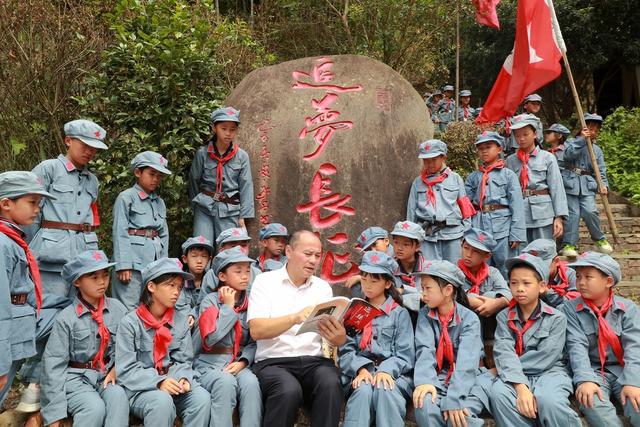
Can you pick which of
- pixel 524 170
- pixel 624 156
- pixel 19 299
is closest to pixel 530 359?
pixel 524 170

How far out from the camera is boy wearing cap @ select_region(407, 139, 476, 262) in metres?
5.70

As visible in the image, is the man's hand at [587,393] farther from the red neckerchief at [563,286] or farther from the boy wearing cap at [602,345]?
the red neckerchief at [563,286]

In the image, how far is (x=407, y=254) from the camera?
197 inches

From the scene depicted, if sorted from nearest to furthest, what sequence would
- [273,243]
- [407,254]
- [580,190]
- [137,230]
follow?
[407,254], [137,230], [273,243], [580,190]

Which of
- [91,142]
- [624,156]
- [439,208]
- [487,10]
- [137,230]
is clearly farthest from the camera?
[624,156]

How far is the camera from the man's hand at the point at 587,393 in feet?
12.3

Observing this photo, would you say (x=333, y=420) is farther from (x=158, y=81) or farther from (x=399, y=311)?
(x=158, y=81)

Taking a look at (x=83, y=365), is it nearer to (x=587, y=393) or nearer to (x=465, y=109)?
(x=587, y=393)

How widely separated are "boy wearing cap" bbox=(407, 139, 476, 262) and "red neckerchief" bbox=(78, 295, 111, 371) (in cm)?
303

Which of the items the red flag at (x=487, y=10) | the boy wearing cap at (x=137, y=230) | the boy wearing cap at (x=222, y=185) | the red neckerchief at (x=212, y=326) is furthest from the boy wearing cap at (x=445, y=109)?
the red neckerchief at (x=212, y=326)

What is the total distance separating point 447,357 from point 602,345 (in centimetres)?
106

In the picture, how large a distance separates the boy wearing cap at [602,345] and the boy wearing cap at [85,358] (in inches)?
119

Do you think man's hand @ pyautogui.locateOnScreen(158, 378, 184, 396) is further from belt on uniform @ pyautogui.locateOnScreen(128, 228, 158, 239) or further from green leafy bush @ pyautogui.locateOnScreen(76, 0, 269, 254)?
green leafy bush @ pyautogui.locateOnScreen(76, 0, 269, 254)

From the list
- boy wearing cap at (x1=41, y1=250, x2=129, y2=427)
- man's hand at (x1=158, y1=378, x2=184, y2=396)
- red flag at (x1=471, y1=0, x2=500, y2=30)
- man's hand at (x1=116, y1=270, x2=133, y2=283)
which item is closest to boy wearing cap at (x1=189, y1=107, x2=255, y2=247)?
man's hand at (x1=116, y1=270, x2=133, y2=283)
